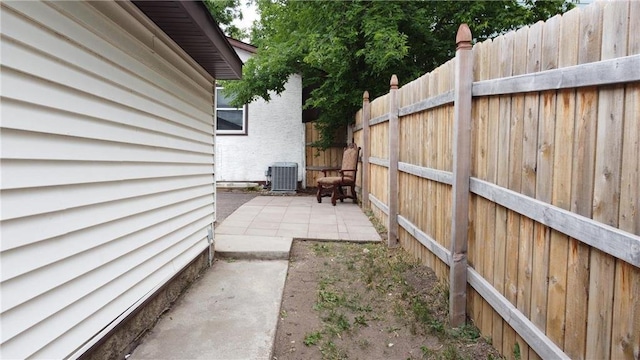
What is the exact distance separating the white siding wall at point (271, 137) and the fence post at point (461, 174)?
842cm

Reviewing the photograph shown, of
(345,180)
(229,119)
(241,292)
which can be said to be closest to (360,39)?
(345,180)

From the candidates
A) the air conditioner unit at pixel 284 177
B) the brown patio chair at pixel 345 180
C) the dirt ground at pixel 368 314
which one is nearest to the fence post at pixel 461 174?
the dirt ground at pixel 368 314

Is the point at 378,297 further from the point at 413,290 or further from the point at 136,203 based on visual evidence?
the point at 136,203

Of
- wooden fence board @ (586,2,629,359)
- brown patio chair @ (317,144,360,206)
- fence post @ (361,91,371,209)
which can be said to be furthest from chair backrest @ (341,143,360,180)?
wooden fence board @ (586,2,629,359)

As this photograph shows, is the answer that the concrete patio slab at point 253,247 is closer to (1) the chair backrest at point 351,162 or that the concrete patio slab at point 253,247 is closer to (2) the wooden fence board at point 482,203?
(2) the wooden fence board at point 482,203

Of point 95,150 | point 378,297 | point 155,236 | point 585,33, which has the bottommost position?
point 378,297

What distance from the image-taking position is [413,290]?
3.68 m

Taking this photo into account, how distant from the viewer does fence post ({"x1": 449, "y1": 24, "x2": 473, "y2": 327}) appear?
115 inches

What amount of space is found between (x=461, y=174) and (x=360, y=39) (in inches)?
239

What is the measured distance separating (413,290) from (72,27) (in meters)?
3.05

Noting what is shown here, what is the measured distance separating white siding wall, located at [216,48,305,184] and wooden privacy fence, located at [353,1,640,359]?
7.81m

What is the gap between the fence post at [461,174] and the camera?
291 cm

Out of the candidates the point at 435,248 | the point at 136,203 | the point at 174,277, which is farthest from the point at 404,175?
the point at 136,203

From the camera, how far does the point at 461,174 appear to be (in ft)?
9.65
